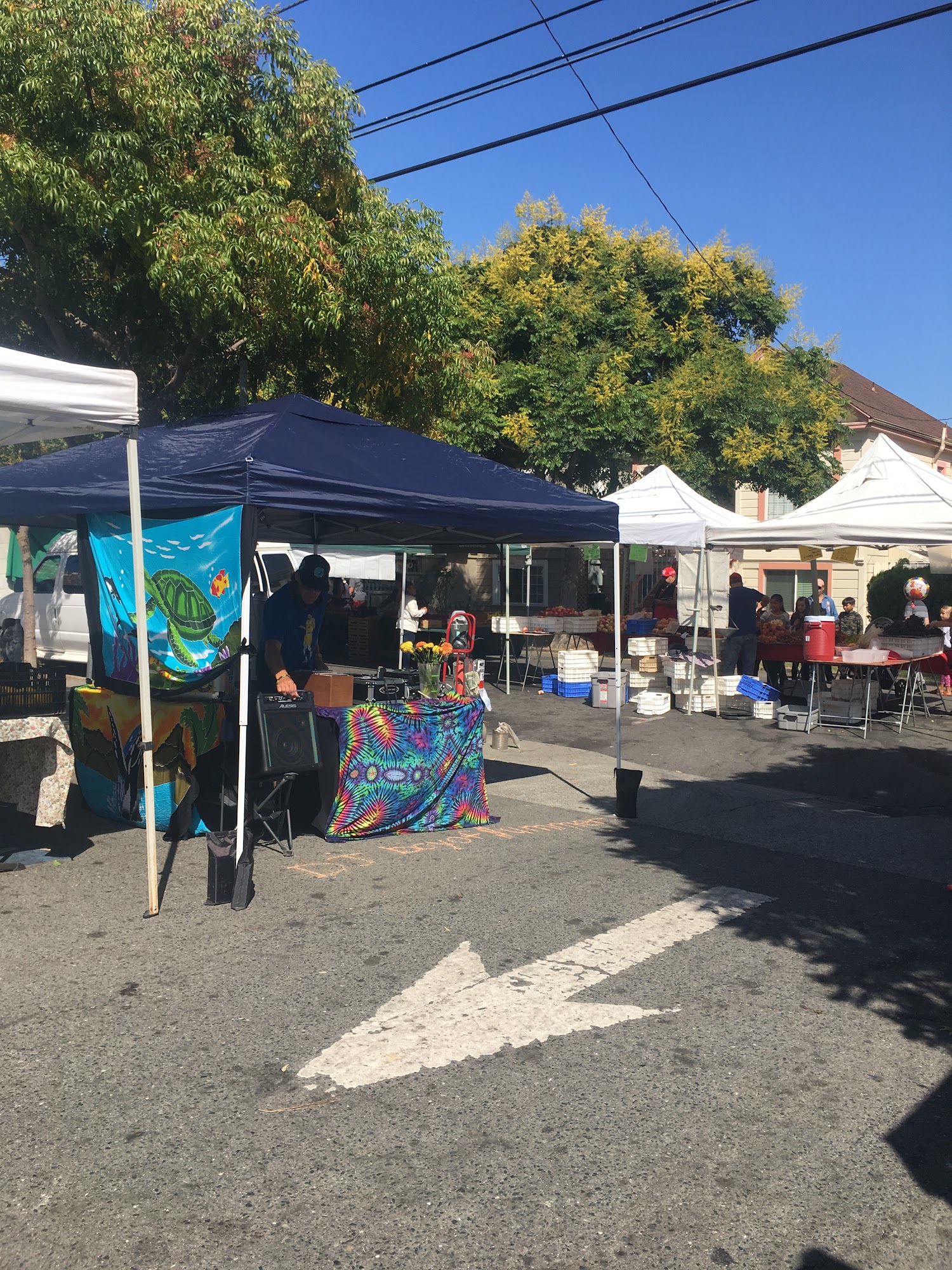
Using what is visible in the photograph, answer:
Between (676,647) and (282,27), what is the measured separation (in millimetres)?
10637

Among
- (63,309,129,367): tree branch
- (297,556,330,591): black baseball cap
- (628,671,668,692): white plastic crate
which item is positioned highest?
(63,309,129,367): tree branch

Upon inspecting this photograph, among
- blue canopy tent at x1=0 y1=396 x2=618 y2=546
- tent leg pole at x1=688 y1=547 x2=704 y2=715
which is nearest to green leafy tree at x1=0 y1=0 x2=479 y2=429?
blue canopy tent at x1=0 y1=396 x2=618 y2=546

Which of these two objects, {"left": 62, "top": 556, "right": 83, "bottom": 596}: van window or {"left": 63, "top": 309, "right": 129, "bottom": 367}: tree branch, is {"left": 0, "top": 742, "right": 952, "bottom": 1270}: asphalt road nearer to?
{"left": 63, "top": 309, "right": 129, "bottom": 367}: tree branch

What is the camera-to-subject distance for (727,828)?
8133 mm

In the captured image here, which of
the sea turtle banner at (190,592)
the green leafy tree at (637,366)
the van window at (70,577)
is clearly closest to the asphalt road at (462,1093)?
the sea turtle banner at (190,592)

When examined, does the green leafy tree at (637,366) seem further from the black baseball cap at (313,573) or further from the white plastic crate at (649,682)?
the black baseball cap at (313,573)

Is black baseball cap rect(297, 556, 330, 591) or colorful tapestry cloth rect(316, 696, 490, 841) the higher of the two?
black baseball cap rect(297, 556, 330, 591)

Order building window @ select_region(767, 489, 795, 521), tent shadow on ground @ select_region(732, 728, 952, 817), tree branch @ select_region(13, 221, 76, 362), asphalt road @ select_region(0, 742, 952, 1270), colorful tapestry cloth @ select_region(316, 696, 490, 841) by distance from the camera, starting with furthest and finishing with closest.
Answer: building window @ select_region(767, 489, 795, 521) → tree branch @ select_region(13, 221, 76, 362) → tent shadow on ground @ select_region(732, 728, 952, 817) → colorful tapestry cloth @ select_region(316, 696, 490, 841) → asphalt road @ select_region(0, 742, 952, 1270)

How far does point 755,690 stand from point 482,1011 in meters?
10.6

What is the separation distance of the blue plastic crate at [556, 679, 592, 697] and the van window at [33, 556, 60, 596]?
989 cm

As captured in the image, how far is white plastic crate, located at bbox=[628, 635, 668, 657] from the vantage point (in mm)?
17062

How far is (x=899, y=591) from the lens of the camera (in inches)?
1110

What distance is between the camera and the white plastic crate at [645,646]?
1706 centimetres

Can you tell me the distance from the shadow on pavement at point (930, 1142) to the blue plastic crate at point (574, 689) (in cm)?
1209
